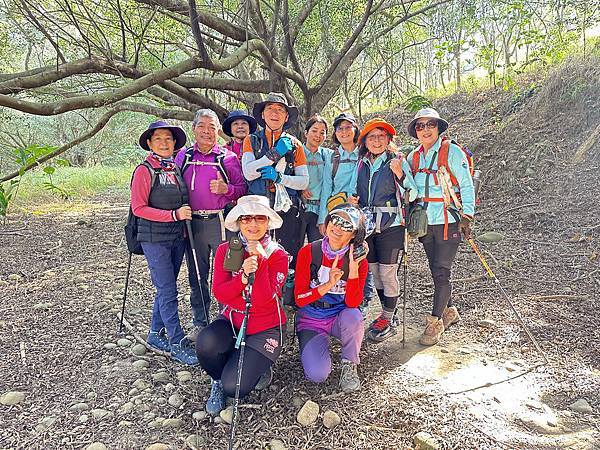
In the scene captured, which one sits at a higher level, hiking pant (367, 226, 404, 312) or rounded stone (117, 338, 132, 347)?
hiking pant (367, 226, 404, 312)

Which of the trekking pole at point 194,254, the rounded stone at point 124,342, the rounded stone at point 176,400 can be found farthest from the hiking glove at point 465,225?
the rounded stone at point 124,342

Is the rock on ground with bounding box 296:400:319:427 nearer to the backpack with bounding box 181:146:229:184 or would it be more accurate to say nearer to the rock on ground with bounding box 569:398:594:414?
the rock on ground with bounding box 569:398:594:414

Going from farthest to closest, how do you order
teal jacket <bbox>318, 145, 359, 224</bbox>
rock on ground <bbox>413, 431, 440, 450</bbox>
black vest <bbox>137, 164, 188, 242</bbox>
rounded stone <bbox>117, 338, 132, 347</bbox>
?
teal jacket <bbox>318, 145, 359, 224</bbox> < rounded stone <bbox>117, 338, 132, 347</bbox> < black vest <bbox>137, 164, 188, 242</bbox> < rock on ground <bbox>413, 431, 440, 450</bbox>

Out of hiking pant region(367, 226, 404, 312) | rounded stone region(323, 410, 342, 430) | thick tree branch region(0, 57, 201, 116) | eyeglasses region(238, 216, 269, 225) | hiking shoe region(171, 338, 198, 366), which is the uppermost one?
thick tree branch region(0, 57, 201, 116)

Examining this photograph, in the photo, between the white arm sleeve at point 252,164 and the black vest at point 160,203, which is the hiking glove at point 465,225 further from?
the black vest at point 160,203

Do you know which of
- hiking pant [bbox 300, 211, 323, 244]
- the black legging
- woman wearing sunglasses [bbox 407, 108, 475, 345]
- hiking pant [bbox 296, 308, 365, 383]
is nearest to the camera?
the black legging

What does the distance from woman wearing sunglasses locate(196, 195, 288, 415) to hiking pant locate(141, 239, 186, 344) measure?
2.30 feet

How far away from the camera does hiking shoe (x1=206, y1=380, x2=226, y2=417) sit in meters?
3.45

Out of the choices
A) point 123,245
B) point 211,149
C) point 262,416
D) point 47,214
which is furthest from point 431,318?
point 47,214

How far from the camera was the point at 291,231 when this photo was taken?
496cm

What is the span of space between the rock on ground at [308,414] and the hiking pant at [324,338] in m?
0.30

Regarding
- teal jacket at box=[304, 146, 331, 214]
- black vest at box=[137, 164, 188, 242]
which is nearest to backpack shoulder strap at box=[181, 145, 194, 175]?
black vest at box=[137, 164, 188, 242]

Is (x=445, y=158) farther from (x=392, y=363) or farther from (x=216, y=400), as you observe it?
(x=216, y=400)

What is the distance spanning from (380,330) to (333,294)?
3.32ft
